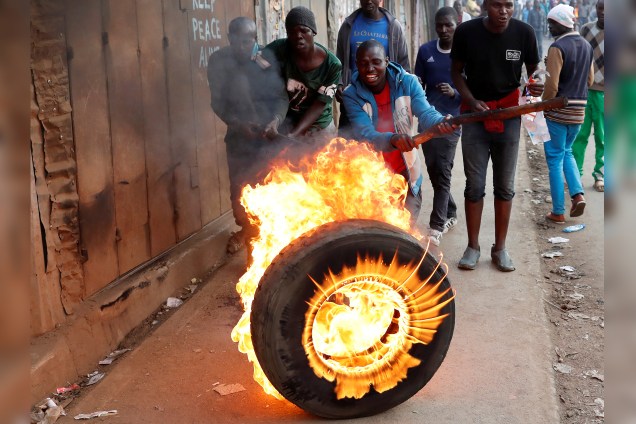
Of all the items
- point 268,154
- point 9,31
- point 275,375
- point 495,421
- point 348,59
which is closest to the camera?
point 9,31

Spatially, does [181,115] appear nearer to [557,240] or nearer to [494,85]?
[494,85]

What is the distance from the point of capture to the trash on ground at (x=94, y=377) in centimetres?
415

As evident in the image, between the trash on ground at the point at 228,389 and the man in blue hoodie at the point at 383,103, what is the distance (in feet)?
5.97

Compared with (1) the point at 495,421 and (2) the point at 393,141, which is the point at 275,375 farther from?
(2) the point at 393,141

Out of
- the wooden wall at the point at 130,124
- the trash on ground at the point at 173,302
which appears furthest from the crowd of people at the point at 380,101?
the trash on ground at the point at 173,302

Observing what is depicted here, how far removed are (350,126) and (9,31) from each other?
4299 millimetres

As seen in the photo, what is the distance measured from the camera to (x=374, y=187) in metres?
4.13

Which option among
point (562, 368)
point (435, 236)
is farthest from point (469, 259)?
point (562, 368)

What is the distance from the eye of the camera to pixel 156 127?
17.4 ft

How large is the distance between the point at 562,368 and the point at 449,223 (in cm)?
292

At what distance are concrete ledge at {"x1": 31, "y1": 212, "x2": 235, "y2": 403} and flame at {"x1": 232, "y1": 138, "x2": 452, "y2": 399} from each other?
1.01m

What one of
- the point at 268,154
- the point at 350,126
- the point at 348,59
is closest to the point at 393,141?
the point at 350,126

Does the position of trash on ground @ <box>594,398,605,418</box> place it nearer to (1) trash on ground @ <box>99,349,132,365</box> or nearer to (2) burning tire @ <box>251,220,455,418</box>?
(2) burning tire @ <box>251,220,455,418</box>

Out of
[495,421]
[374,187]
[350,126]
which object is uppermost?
[350,126]
